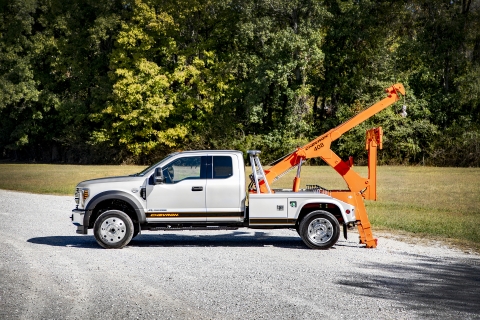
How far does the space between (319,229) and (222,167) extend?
2.32 metres

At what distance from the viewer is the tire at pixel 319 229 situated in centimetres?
1295

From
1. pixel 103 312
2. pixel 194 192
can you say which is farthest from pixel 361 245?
pixel 103 312

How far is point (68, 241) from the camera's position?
1423cm

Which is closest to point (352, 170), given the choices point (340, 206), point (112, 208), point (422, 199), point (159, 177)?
point (340, 206)

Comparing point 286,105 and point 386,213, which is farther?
point 286,105

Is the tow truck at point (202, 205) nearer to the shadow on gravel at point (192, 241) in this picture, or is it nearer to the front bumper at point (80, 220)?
the front bumper at point (80, 220)

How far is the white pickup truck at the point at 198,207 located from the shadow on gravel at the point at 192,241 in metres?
0.65

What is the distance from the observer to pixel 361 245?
542 inches

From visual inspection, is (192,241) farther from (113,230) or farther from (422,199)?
(422,199)

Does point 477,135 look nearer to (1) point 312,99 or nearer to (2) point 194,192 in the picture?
(1) point 312,99

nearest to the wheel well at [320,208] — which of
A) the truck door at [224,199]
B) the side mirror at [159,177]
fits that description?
the truck door at [224,199]

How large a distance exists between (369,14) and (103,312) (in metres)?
43.9

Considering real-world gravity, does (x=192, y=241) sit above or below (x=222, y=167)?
below

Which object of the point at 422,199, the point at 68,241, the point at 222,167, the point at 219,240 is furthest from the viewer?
the point at 422,199
